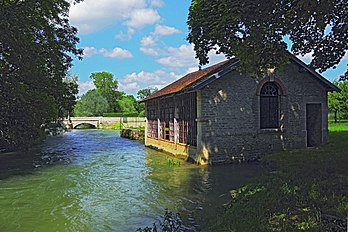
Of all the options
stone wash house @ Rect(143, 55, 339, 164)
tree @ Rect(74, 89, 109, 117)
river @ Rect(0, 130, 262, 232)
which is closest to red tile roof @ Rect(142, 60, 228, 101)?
stone wash house @ Rect(143, 55, 339, 164)

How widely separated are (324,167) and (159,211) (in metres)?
4.96

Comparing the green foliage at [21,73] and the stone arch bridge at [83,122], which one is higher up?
the green foliage at [21,73]

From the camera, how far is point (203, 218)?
276 inches

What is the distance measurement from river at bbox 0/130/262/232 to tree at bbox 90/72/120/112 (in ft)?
260

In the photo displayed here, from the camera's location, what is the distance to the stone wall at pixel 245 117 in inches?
582

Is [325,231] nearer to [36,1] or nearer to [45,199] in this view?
[45,199]

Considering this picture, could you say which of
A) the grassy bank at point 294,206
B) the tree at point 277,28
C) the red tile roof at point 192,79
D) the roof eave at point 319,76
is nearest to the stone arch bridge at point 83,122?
the red tile roof at point 192,79

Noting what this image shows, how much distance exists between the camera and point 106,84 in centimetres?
9656

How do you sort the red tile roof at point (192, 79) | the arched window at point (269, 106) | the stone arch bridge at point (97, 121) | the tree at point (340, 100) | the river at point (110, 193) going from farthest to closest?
the stone arch bridge at point (97, 121) → the tree at point (340, 100) → the red tile roof at point (192, 79) → the arched window at point (269, 106) → the river at point (110, 193)

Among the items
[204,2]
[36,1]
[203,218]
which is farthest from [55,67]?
[203,218]

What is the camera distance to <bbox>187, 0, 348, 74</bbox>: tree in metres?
7.97

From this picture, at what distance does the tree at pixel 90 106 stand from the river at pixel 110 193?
5968cm

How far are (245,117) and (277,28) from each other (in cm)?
690

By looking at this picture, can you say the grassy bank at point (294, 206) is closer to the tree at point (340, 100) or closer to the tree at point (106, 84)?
the tree at point (340, 100)
